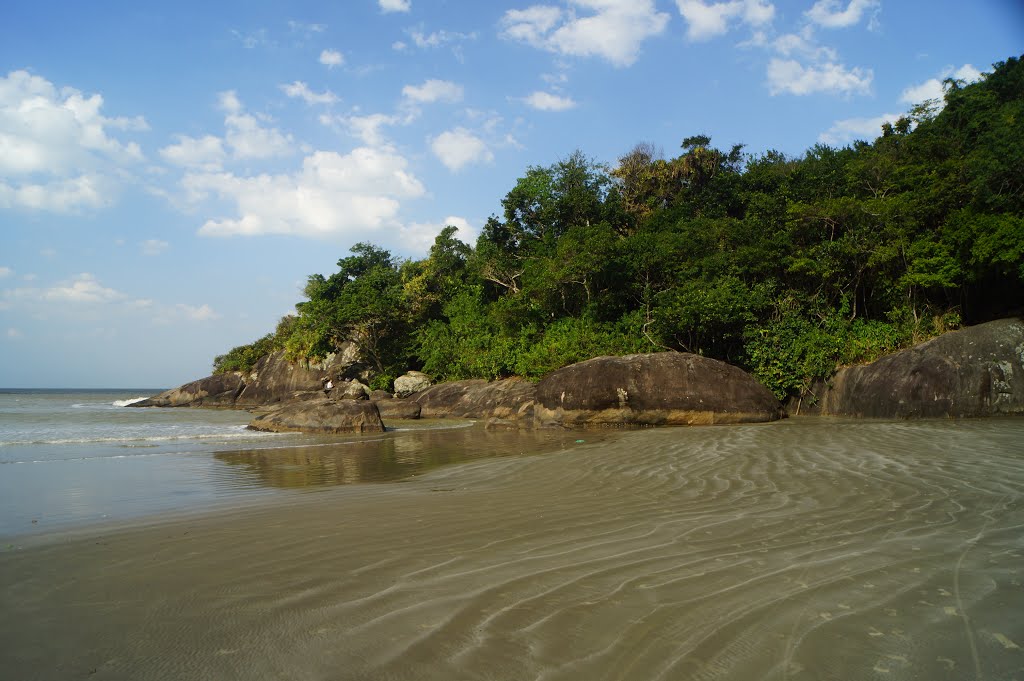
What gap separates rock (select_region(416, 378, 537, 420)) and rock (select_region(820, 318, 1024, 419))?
10.7 metres

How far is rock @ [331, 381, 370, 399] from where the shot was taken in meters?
29.5

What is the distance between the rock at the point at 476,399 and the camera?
21844 mm

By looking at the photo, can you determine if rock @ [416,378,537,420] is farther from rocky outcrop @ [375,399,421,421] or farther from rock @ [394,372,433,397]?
rock @ [394,372,433,397]

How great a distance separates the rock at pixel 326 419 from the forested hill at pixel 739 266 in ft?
27.8

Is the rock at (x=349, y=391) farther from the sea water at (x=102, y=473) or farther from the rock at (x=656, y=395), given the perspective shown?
the rock at (x=656, y=395)

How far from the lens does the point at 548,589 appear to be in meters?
2.97

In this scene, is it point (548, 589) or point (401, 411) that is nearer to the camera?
point (548, 589)

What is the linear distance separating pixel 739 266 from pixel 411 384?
18.7 metres

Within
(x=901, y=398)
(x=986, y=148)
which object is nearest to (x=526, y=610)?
(x=901, y=398)

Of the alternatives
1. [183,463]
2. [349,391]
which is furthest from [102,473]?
[349,391]

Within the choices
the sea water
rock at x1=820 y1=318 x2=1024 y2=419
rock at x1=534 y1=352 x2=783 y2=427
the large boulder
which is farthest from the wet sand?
the large boulder

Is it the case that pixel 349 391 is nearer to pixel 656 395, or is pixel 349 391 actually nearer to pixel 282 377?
pixel 282 377

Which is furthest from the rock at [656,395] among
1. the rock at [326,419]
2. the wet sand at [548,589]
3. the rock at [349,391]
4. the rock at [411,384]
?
the rock at [411,384]

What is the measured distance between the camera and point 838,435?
10203 mm
